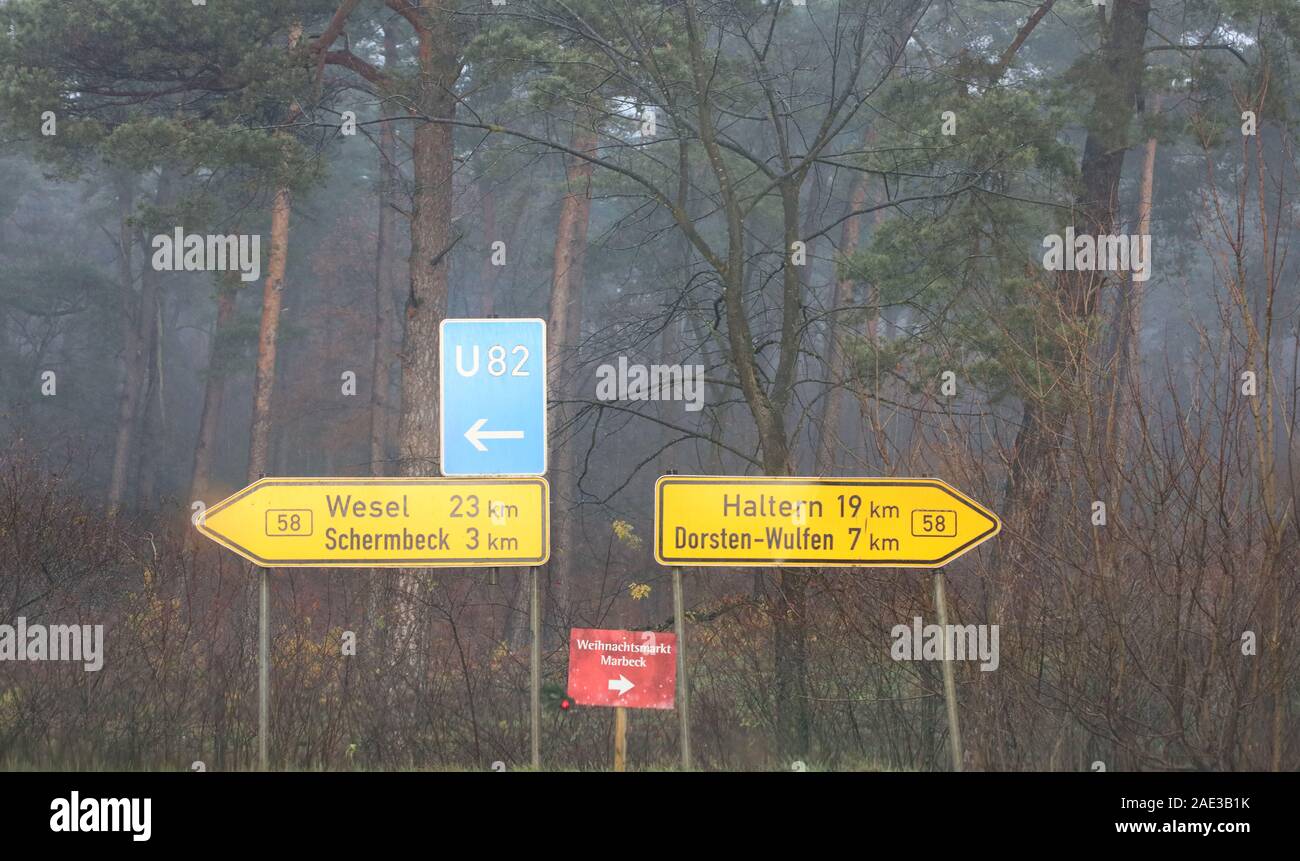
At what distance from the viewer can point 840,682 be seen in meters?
8.96

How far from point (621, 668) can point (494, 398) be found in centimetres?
167

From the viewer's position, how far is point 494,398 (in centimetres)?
668

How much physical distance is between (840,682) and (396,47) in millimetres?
27401

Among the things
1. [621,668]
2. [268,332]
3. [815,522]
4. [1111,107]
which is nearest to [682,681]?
[621,668]

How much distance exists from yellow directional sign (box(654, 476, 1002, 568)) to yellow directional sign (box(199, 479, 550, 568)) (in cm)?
75

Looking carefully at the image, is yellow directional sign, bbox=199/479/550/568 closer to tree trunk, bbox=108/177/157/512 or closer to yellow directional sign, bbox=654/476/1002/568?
yellow directional sign, bbox=654/476/1002/568

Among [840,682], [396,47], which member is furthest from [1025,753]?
[396,47]

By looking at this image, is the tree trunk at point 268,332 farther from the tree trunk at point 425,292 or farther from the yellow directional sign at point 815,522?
the yellow directional sign at point 815,522

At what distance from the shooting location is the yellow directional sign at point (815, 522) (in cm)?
679

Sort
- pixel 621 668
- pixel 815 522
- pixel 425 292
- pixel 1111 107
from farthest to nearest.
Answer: pixel 425 292 < pixel 1111 107 < pixel 621 668 < pixel 815 522

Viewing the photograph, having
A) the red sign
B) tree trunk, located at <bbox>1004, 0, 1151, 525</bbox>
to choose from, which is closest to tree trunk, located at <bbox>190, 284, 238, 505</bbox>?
tree trunk, located at <bbox>1004, 0, 1151, 525</bbox>

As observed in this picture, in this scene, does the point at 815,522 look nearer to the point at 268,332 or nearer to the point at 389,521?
the point at 389,521

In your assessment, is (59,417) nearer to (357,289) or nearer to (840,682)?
(357,289)

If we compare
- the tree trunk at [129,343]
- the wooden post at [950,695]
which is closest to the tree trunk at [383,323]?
the tree trunk at [129,343]
